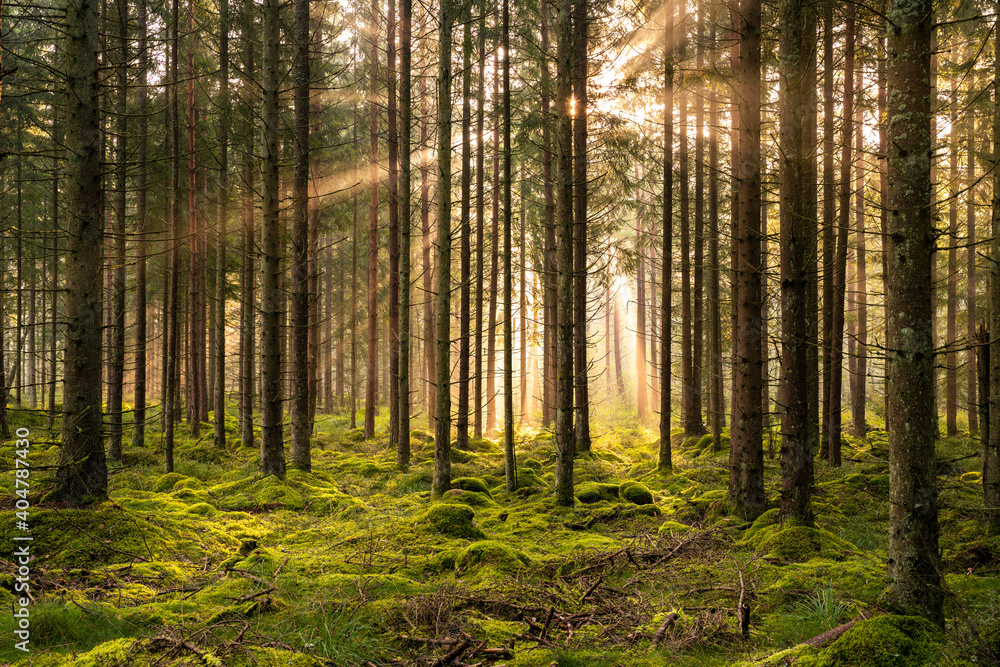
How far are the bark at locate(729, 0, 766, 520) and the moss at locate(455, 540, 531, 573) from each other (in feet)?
12.7

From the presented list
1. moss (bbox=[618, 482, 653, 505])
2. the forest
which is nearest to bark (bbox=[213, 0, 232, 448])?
the forest

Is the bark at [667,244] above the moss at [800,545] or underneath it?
above

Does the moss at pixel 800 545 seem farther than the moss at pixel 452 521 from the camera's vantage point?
No

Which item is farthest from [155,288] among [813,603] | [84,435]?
[813,603]

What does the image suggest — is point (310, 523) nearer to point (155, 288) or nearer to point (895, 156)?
point (895, 156)

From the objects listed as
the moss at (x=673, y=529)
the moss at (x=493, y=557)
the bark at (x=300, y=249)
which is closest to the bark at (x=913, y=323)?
the moss at (x=493, y=557)

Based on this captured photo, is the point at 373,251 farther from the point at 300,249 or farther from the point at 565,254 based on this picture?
the point at 565,254

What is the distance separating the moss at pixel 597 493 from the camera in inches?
402

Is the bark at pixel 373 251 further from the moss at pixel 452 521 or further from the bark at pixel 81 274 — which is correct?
the bark at pixel 81 274

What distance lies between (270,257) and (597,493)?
8.02 meters

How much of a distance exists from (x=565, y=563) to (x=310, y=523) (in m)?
4.46

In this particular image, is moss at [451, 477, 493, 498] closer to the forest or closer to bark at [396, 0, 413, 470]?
the forest

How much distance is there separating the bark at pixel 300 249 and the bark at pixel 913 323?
10267 millimetres

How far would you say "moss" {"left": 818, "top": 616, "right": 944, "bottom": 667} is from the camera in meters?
3.33
